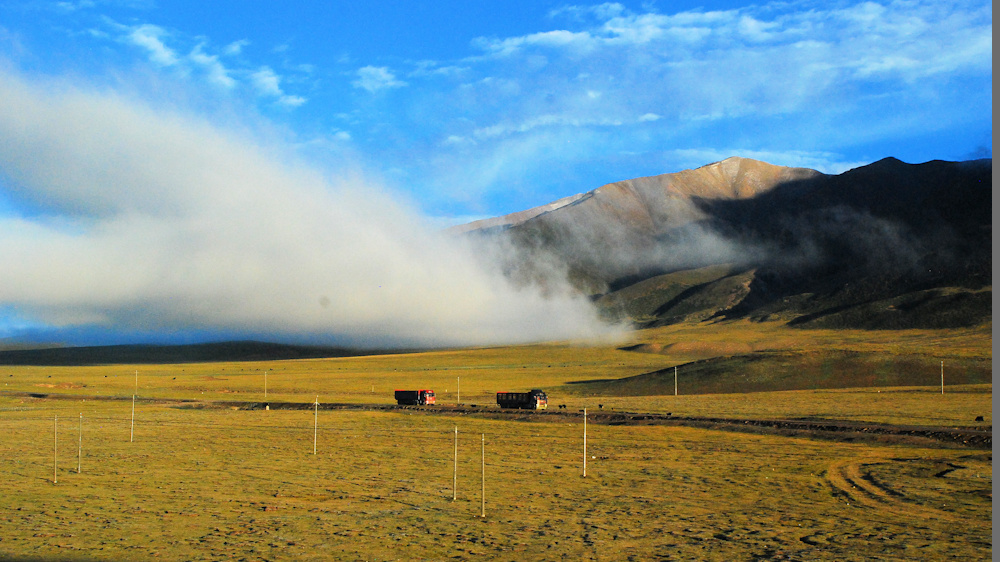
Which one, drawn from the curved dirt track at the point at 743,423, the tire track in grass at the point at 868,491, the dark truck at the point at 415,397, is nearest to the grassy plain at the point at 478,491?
the tire track in grass at the point at 868,491

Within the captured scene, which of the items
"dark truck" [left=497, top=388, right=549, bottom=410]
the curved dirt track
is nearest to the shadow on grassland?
"dark truck" [left=497, top=388, right=549, bottom=410]

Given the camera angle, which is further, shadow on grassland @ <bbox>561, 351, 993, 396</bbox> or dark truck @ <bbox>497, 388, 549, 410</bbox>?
shadow on grassland @ <bbox>561, 351, 993, 396</bbox>

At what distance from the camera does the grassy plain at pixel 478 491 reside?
1906 centimetres

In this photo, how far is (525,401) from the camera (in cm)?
6262

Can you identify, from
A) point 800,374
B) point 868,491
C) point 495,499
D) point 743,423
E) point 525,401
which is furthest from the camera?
point 800,374

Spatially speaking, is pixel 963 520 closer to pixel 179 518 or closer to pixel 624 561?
pixel 624 561

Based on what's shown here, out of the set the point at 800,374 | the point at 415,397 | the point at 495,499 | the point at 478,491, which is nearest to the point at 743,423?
the point at 478,491

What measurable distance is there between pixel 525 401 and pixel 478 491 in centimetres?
3617

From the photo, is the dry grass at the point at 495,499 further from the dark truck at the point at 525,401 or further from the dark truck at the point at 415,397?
the dark truck at the point at 415,397

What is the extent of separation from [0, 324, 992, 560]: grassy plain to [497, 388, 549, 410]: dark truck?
7.51 meters

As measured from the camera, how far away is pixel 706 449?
124ft

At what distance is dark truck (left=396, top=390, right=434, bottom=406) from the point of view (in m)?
66.8

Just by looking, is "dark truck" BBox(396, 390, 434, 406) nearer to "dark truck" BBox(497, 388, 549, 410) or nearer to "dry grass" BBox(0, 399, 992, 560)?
"dark truck" BBox(497, 388, 549, 410)

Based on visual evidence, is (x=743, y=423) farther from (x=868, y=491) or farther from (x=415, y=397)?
(x=415, y=397)
